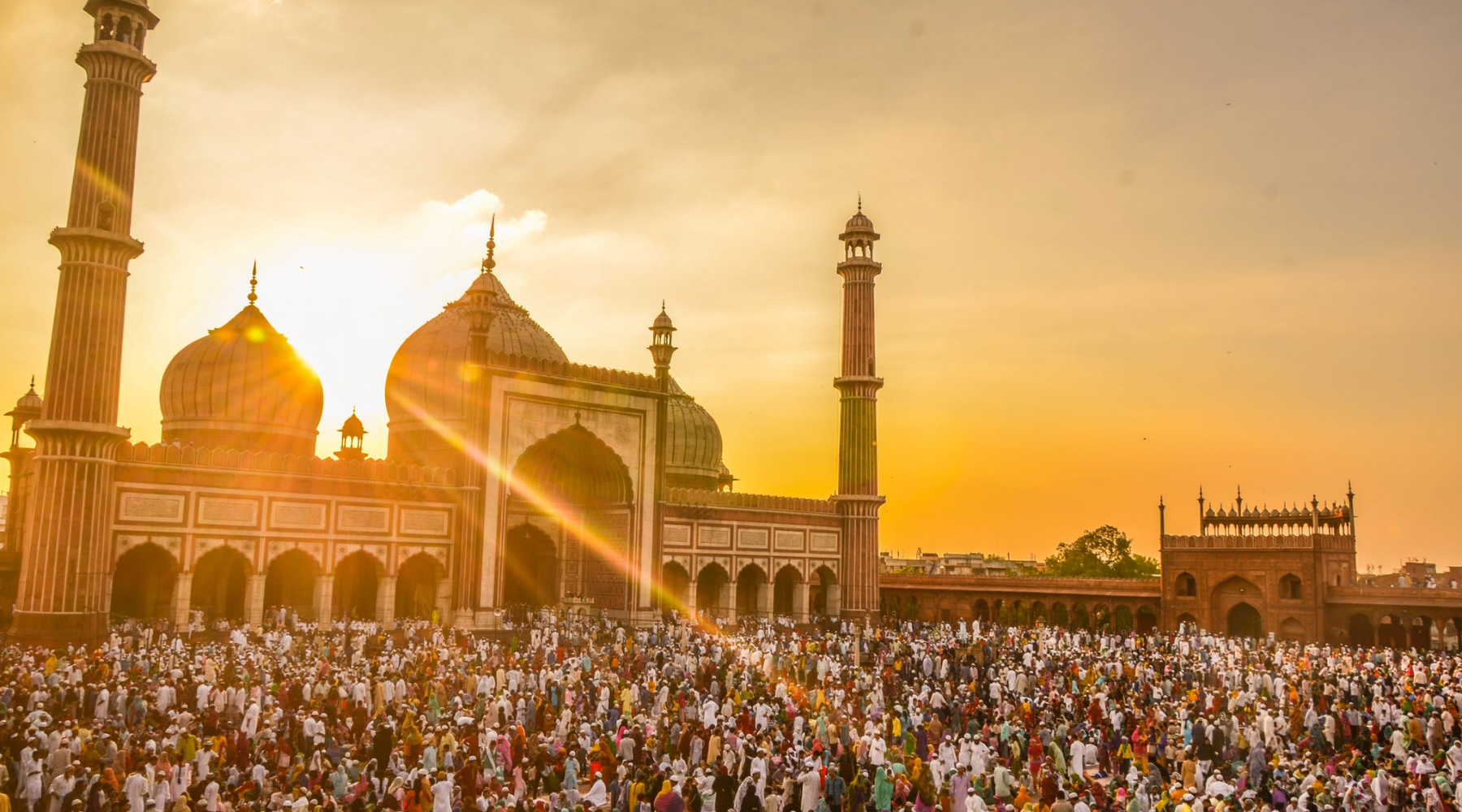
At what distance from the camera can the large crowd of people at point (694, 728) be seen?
12836 millimetres

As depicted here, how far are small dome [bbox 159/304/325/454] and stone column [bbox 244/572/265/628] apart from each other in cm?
551

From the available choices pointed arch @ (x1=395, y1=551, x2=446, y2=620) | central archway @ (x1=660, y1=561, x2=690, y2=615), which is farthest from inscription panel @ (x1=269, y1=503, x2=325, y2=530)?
central archway @ (x1=660, y1=561, x2=690, y2=615)

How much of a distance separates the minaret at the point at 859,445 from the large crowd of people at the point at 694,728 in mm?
11630

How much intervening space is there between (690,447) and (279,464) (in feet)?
60.6

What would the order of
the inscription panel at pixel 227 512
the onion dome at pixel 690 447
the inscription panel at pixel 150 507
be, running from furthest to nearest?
1. the onion dome at pixel 690 447
2. the inscription panel at pixel 227 512
3. the inscription panel at pixel 150 507

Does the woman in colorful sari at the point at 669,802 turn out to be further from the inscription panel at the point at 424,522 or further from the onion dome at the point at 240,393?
the onion dome at the point at 240,393

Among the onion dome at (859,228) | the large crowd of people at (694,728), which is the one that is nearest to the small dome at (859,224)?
the onion dome at (859,228)

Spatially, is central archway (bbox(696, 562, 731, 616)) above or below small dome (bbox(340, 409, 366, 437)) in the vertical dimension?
below

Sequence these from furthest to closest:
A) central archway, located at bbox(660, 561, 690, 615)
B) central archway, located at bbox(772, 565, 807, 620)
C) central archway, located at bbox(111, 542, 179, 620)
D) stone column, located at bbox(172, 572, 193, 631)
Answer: central archway, located at bbox(772, 565, 807, 620)
central archway, located at bbox(660, 561, 690, 615)
central archway, located at bbox(111, 542, 179, 620)
stone column, located at bbox(172, 572, 193, 631)

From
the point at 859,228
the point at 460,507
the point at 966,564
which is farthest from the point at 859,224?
the point at 966,564

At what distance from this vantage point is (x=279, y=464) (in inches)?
1093

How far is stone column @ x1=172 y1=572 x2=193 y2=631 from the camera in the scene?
25.8m

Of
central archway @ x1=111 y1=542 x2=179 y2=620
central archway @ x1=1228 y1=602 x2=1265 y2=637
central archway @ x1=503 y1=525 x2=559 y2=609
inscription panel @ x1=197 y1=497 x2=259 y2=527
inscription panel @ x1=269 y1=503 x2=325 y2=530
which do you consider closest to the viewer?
inscription panel @ x1=197 y1=497 x2=259 y2=527

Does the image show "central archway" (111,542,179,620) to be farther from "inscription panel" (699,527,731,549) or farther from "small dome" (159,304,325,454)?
"inscription panel" (699,527,731,549)
